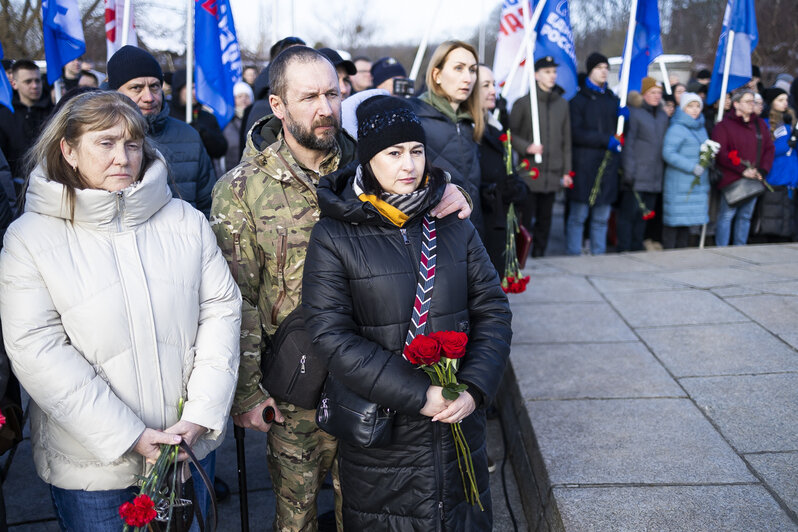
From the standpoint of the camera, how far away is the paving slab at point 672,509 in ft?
9.50

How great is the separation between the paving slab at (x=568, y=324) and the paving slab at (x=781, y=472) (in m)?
1.92

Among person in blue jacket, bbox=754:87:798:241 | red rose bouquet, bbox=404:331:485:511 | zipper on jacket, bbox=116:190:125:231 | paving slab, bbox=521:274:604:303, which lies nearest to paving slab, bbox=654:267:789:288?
paving slab, bbox=521:274:604:303

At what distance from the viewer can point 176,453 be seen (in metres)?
2.40

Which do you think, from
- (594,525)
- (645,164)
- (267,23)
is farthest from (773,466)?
(267,23)

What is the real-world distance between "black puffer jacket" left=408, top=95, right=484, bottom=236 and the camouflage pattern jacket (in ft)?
3.91

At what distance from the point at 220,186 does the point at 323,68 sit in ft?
2.09

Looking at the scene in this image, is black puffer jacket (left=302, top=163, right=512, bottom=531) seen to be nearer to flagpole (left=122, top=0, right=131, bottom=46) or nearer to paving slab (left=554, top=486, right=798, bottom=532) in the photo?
paving slab (left=554, top=486, right=798, bottom=532)

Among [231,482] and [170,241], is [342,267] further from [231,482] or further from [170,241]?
[231,482]

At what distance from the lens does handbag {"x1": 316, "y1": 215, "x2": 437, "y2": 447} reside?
2.61m

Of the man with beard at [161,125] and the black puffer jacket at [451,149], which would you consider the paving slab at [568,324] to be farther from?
the man with beard at [161,125]

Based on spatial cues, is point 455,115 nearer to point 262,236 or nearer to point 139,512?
point 262,236

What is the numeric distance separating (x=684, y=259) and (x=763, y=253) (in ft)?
3.11

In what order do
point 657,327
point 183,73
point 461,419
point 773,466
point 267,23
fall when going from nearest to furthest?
point 461,419
point 773,466
point 657,327
point 183,73
point 267,23

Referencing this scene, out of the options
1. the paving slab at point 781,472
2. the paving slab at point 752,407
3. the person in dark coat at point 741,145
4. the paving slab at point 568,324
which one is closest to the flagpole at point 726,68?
the person in dark coat at point 741,145
